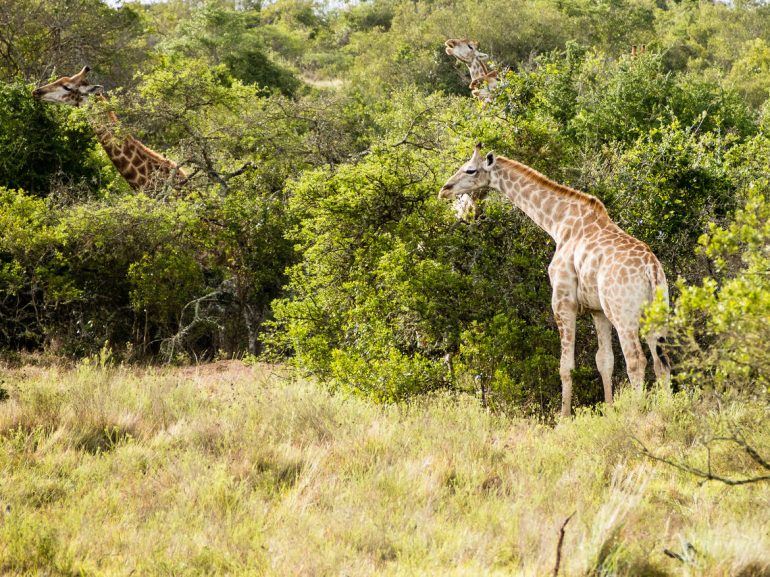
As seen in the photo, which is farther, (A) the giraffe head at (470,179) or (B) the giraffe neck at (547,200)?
(A) the giraffe head at (470,179)

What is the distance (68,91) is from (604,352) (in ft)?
34.4

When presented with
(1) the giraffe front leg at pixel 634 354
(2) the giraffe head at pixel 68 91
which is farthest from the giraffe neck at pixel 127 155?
(1) the giraffe front leg at pixel 634 354

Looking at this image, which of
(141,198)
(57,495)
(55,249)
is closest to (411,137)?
(141,198)

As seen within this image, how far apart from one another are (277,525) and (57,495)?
1.55 m

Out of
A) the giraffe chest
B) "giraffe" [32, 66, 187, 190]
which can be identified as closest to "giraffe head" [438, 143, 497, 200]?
the giraffe chest

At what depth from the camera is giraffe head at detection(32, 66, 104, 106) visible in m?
13.8

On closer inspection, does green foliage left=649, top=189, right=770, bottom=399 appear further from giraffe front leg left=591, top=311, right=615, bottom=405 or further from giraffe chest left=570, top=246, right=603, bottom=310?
giraffe front leg left=591, top=311, right=615, bottom=405

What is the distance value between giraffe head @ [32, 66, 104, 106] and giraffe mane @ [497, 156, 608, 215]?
28.7 feet

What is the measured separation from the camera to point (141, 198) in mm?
11922

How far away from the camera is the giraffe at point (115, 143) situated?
45.3 ft

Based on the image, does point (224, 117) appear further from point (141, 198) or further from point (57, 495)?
point (57, 495)

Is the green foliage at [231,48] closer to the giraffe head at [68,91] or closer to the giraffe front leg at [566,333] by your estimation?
the giraffe head at [68,91]

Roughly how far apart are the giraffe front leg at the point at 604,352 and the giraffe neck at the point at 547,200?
0.86m

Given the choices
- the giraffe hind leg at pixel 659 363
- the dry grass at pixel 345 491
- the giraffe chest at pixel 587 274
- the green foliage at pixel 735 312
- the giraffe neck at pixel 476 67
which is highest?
the giraffe neck at pixel 476 67
